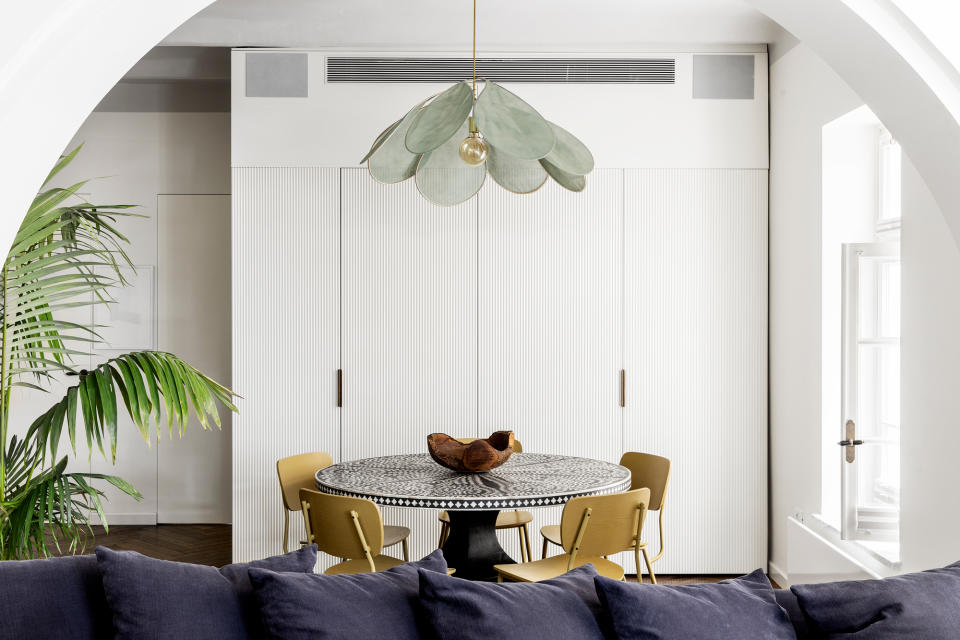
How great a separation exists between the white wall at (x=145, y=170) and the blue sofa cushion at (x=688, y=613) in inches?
188

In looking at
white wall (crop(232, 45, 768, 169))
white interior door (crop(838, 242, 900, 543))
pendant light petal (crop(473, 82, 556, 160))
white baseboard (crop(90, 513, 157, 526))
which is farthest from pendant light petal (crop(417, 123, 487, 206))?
white baseboard (crop(90, 513, 157, 526))

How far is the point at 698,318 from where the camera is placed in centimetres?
480

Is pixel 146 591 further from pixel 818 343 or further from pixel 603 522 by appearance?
pixel 818 343

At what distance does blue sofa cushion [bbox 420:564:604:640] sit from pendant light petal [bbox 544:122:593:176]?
1.88 meters

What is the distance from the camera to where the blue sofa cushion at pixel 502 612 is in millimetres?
1651

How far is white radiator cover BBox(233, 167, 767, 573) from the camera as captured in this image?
4.77 meters

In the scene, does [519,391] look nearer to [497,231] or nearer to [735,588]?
[497,231]

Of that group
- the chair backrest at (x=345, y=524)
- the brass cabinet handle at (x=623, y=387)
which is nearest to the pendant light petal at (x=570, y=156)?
the chair backrest at (x=345, y=524)

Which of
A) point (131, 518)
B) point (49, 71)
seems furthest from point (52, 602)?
point (131, 518)

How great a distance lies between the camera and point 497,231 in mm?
4797

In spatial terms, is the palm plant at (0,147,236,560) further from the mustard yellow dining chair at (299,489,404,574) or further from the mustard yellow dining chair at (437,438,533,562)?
the mustard yellow dining chair at (437,438,533,562)

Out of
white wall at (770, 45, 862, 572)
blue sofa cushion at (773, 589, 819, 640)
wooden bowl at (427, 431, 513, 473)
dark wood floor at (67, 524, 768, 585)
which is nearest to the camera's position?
blue sofa cushion at (773, 589, 819, 640)

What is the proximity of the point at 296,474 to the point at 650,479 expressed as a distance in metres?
1.84

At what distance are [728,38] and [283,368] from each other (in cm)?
341
